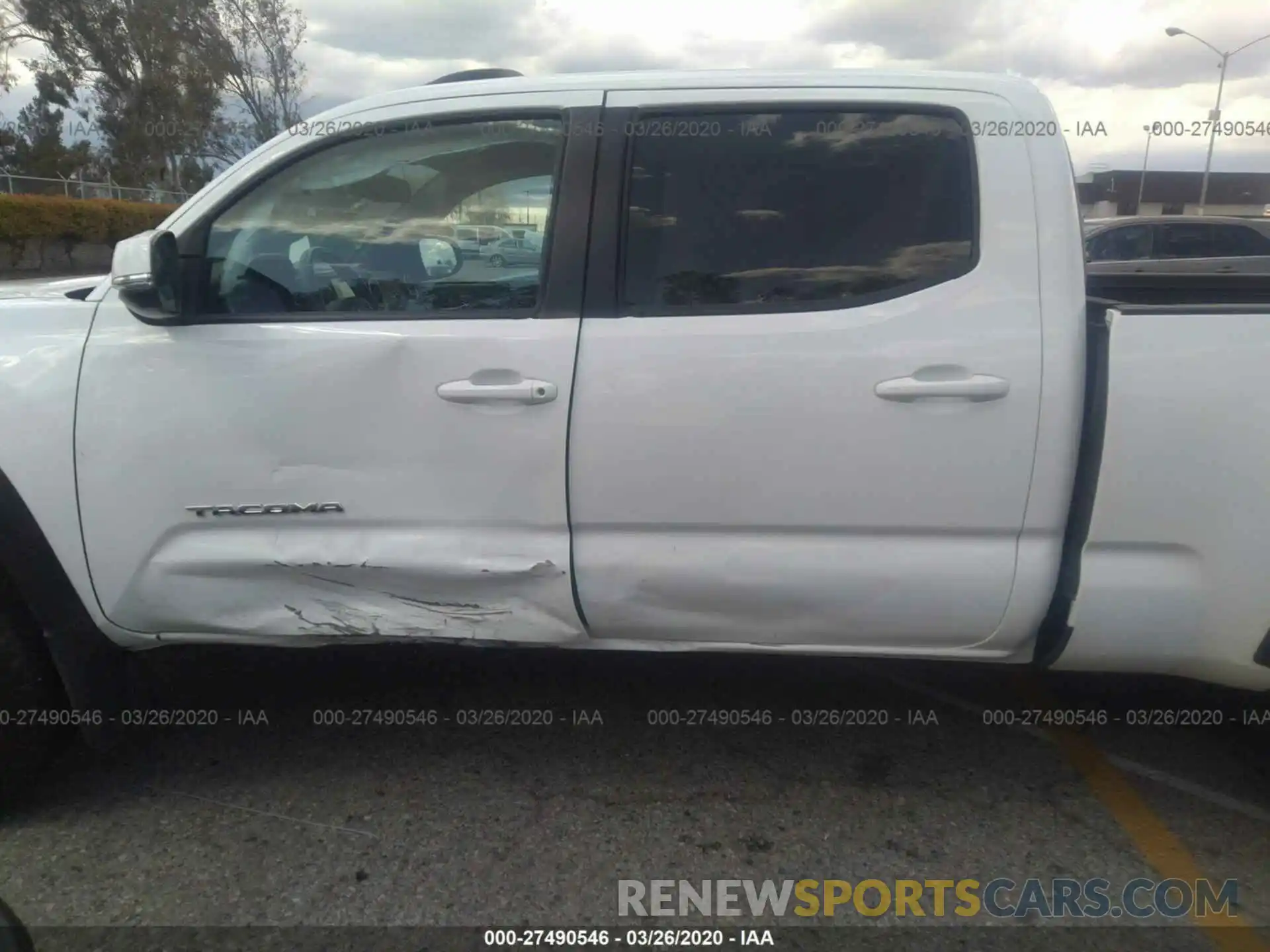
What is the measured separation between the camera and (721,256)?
2.41m

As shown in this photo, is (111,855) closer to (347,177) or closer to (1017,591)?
(347,177)

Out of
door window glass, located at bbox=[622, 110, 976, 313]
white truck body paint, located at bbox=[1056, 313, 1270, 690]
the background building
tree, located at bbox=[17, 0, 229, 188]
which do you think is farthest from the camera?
the background building

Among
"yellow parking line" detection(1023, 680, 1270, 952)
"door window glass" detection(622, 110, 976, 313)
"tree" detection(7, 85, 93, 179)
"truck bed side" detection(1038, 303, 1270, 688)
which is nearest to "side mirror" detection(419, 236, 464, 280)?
"door window glass" detection(622, 110, 976, 313)

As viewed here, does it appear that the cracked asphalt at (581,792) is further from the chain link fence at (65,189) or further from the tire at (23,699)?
the chain link fence at (65,189)

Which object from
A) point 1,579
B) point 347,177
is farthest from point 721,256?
point 1,579

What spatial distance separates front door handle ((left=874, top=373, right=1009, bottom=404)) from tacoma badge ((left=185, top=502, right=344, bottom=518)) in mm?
1397

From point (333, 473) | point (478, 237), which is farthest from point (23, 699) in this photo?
point (478, 237)

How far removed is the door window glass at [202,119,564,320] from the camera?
2.50 metres

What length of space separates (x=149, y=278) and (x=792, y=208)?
1625 millimetres

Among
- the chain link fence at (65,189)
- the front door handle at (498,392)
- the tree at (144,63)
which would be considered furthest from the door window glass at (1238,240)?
the tree at (144,63)

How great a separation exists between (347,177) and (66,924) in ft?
6.44

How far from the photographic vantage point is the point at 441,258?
2.54 metres

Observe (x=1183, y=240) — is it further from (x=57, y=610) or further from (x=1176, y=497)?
(x=57, y=610)

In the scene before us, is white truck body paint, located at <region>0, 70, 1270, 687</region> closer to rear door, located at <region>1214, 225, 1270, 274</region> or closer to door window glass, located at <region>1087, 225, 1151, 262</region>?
door window glass, located at <region>1087, 225, 1151, 262</region>
